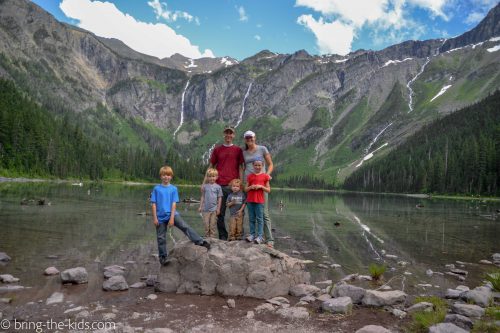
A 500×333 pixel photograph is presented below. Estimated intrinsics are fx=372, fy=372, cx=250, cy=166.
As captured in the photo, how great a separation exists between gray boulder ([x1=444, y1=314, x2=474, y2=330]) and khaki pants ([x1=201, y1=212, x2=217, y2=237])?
9.74m

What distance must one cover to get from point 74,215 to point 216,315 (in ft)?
107

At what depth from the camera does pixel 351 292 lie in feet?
43.7

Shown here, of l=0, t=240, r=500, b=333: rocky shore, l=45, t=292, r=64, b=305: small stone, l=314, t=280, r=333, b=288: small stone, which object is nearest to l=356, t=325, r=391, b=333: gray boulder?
l=0, t=240, r=500, b=333: rocky shore

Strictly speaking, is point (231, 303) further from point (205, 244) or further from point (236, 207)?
point (236, 207)

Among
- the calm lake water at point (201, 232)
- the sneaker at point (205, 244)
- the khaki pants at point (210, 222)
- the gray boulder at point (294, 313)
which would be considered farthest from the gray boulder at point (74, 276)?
the gray boulder at point (294, 313)

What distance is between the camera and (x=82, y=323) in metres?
10.0

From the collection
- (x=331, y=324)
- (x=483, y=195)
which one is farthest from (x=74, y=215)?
(x=483, y=195)

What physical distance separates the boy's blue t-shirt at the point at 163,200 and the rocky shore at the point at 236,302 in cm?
142

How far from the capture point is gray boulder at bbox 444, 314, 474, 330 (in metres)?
9.84

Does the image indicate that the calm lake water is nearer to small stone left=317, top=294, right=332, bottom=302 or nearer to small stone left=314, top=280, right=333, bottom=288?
small stone left=314, top=280, right=333, bottom=288

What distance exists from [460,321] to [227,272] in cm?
780

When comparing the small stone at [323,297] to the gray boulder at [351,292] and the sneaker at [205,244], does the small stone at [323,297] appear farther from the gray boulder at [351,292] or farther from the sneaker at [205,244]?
the sneaker at [205,244]

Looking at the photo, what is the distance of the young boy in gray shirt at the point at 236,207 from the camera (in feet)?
55.0

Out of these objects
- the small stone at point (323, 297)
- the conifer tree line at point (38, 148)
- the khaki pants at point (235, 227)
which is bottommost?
the small stone at point (323, 297)
